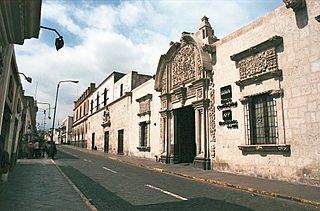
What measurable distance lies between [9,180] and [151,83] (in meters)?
13.6

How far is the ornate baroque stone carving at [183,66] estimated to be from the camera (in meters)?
15.4

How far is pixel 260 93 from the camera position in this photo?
426 inches

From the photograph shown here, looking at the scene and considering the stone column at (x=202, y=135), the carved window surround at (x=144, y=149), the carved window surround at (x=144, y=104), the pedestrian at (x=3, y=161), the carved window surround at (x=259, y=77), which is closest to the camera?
the pedestrian at (x=3, y=161)

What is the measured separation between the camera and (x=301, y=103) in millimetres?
9211

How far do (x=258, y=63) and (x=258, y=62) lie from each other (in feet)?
0.16

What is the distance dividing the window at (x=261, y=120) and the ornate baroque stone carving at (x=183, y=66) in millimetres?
4797

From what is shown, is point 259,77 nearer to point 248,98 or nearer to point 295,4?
point 248,98

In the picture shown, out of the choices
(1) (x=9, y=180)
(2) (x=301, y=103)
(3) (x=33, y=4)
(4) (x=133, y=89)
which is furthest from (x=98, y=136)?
(3) (x=33, y=4)

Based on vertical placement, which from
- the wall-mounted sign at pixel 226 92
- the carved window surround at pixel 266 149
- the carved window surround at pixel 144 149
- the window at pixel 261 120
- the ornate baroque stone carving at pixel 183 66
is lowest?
the carved window surround at pixel 144 149

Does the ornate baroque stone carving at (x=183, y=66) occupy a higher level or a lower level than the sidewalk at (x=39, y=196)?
higher

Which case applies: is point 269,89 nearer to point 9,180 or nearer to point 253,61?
point 253,61

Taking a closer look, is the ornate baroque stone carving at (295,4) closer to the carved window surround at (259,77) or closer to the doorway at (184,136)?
the carved window surround at (259,77)

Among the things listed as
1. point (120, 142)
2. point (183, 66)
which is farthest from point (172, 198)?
point (120, 142)

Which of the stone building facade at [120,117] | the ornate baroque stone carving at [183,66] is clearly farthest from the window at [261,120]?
the stone building facade at [120,117]
